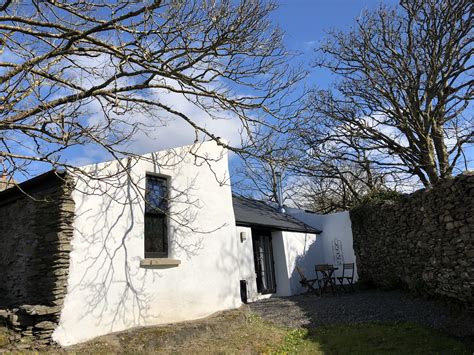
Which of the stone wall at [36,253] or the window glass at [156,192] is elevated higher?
the window glass at [156,192]

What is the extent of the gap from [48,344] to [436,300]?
924 centimetres

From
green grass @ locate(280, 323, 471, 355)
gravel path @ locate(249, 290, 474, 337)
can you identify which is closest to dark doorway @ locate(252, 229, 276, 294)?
gravel path @ locate(249, 290, 474, 337)

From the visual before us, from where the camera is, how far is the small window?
7.77 meters

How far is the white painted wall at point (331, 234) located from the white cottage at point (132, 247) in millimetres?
7874

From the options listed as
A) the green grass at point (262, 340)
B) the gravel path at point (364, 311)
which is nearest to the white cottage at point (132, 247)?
the green grass at point (262, 340)

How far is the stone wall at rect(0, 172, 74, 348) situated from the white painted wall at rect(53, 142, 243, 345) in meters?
0.20

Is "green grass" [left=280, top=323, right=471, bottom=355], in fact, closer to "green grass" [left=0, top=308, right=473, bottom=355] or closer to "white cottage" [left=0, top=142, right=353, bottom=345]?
"green grass" [left=0, top=308, right=473, bottom=355]

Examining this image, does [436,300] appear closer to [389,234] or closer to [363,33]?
[389,234]

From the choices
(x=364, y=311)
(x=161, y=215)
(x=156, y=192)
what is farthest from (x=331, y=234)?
(x=156, y=192)

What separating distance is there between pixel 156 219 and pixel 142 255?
38.4 inches

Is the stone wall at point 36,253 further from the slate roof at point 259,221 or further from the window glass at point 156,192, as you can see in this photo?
the slate roof at point 259,221

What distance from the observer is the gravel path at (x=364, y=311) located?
317 inches

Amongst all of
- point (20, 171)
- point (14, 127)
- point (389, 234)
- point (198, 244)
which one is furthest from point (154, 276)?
point (389, 234)

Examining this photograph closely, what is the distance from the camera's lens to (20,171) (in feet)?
18.2
